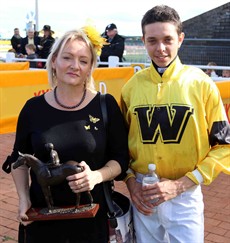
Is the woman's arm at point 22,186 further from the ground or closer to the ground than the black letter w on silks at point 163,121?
closer to the ground

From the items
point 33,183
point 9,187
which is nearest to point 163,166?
point 33,183

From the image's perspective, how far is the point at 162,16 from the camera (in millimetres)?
2172

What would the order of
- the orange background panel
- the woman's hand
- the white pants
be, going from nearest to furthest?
the woman's hand < the white pants < the orange background panel

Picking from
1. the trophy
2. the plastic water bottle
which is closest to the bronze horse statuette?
the trophy

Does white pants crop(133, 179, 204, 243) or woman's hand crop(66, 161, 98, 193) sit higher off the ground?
woman's hand crop(66, 161, 98, 193)

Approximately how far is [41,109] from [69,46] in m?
0.37

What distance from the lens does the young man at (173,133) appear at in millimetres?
2199

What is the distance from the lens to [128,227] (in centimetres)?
236

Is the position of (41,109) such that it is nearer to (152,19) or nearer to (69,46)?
(69,46)

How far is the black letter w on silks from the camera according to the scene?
7.25ft

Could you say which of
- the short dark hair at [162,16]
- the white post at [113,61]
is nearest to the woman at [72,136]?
the short dark hair at [162,16]

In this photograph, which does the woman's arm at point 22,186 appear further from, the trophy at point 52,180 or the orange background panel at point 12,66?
the orange background panel at point 12,66

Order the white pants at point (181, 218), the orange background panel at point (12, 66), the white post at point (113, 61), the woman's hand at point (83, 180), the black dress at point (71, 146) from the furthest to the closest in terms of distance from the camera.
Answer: the white post at point (113, 61), the orange background panel at point (12, 66), the white pants at point (181, 218), the black dress at point (71, 146), the woman's hand at point (83, 180)

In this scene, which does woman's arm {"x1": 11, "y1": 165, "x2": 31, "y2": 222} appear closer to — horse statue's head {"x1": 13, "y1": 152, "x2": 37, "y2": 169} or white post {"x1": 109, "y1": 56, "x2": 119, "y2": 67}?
horse statue's head {"x1": 13, "y1": 152, "x2": 37, "y2": 169}
